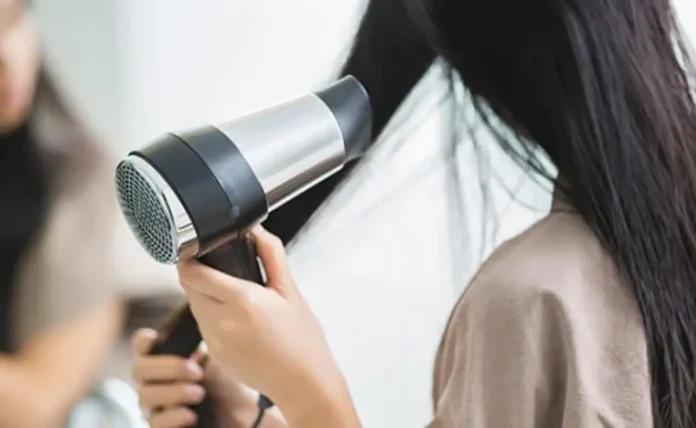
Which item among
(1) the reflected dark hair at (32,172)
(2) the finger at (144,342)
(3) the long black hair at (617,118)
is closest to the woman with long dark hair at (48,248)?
(1) the reflected dark hair at (32,172)

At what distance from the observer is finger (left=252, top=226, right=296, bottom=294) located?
536 millimetres

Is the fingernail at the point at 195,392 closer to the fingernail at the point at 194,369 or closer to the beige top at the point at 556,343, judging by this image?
the fingernail at the point at 194,369

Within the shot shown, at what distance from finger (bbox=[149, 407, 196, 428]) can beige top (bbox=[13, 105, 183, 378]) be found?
0.33m

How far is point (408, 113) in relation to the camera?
2.23 feet

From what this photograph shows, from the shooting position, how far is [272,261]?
539 mm

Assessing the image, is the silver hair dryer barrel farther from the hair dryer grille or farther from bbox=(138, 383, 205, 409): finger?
bbox=(138, 383, 205, 409): finger

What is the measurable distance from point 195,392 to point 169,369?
3cm

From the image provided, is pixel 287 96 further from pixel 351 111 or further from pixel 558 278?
pixel 558 278

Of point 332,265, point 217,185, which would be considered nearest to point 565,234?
point 217,185

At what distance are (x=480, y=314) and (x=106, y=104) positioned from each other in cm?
63

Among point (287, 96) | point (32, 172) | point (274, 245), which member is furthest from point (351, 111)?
point (32, 172)

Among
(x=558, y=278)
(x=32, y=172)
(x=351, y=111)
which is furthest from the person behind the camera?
(x=32, y=172)

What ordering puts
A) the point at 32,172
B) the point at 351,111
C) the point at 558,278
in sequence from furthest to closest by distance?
1. the point at 32,172
2. the point at 351,111
3. the point at 558,278

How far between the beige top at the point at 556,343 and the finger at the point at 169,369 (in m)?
0.26
